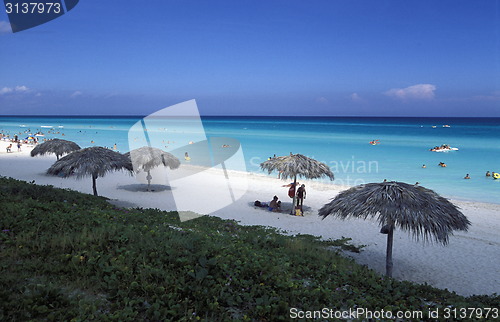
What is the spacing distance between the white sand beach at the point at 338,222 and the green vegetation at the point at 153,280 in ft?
11.0

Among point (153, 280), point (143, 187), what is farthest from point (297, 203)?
point (153, 280)

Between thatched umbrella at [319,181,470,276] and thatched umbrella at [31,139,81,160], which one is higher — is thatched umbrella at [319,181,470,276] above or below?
below

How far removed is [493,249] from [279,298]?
10.2 meters

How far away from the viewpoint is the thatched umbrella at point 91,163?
43.0ft

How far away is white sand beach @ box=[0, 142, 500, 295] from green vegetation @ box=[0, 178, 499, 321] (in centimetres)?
335

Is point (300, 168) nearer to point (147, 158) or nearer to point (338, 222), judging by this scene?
point (338, 222)

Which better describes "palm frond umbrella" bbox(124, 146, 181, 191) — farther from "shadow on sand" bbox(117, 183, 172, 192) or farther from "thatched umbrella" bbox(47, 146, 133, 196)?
"thatched umbrella" bbox(47, 146, 133, 196)

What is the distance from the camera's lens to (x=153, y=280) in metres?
4.17

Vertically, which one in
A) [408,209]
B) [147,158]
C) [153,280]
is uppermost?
[147,158]

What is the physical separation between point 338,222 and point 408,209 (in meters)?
6.30

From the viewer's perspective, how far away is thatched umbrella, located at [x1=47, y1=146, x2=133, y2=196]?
1309 centimetres

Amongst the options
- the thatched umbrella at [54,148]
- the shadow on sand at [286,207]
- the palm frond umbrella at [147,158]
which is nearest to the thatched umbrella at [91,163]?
the palm frond umbrella at [147,158]

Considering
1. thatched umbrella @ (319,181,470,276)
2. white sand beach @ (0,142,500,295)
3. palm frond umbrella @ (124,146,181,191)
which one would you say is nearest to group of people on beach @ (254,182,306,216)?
white sand beach @ (0,142,500,295)

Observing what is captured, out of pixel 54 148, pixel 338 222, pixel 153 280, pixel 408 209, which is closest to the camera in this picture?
pixel 153 280
